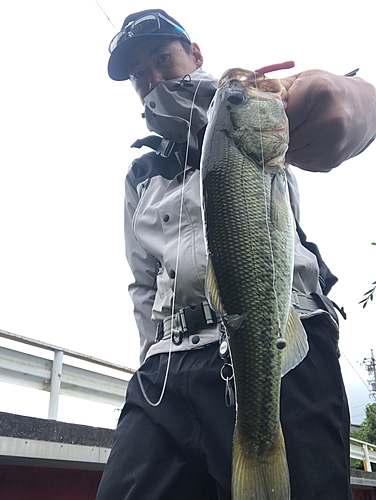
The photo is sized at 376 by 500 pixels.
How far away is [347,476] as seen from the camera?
60.7 inches

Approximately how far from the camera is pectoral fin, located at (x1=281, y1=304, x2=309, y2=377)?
1.36 meters

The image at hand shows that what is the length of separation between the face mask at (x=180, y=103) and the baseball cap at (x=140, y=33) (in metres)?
0.37

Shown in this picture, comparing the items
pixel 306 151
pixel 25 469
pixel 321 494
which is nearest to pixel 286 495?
pixel 321 494

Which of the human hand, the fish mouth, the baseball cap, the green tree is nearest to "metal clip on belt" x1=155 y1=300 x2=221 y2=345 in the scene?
the human hand

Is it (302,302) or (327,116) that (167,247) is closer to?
(302,302)

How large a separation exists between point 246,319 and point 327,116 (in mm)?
884

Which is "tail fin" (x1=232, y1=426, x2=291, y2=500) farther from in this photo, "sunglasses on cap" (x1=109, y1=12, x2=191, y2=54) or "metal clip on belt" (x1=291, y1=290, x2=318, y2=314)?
"sunglasses on cap" (x1=109, y1=12, x2=191, y2=54)

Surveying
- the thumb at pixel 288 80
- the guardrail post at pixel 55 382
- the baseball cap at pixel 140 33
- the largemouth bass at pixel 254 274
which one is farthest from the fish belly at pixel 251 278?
the guardrail post at pixel 55 382

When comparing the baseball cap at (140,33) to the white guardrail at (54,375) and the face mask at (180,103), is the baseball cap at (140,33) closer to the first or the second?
the face mask at (180,103)

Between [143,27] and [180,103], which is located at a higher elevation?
[143,27]

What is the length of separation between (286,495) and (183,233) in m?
1.17

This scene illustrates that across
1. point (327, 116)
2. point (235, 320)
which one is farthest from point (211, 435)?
point (327, 116)

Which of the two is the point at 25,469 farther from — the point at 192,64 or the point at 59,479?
the point at 192,64

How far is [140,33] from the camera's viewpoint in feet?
8.07
